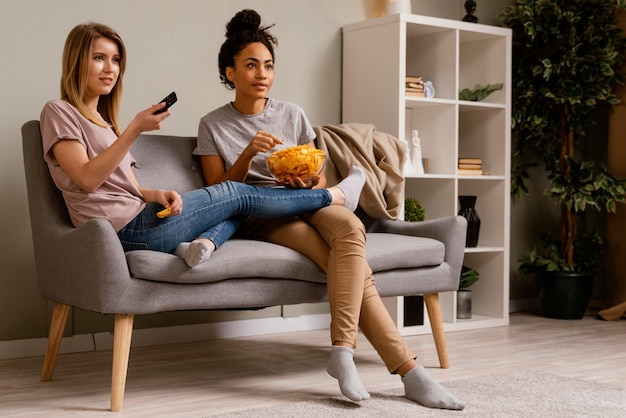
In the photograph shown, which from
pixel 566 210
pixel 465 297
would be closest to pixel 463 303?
pixel 465 297

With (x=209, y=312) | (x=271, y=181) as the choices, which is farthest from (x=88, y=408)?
(x=209, y=312)

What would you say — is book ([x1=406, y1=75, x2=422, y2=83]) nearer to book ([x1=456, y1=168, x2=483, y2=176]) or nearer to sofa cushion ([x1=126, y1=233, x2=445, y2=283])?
book ([x1=456, y1=168, x2=483, y2=176])

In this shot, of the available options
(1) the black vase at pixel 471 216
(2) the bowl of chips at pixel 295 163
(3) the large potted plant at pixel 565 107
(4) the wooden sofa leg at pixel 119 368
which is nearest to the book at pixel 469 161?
(1) the black vase at pixel 471 216

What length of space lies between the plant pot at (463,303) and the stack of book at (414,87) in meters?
1.04

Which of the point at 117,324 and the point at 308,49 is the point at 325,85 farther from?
the point at 117,324

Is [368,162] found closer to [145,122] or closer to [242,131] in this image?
[242,131]

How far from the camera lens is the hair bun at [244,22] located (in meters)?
3.12

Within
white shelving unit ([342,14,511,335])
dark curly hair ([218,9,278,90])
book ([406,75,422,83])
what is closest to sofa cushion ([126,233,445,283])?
dark curly hair ([218,9,278,90])

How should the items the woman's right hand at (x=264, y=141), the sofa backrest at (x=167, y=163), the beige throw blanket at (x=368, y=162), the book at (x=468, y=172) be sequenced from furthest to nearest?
the book at (x=468, y=172) < the beige throw blanket at (x=368, y=162) < the sofa backrest at (x=167, y=163) < the woman's right hand at (x=264, y=141)

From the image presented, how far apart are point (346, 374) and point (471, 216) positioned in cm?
204

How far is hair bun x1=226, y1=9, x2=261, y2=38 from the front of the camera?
312cm

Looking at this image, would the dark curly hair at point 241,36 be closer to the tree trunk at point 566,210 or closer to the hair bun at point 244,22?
the hair bun at point 244,22

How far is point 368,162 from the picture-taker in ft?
11.4

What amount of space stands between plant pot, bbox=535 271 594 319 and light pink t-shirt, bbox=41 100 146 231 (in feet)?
9.03
